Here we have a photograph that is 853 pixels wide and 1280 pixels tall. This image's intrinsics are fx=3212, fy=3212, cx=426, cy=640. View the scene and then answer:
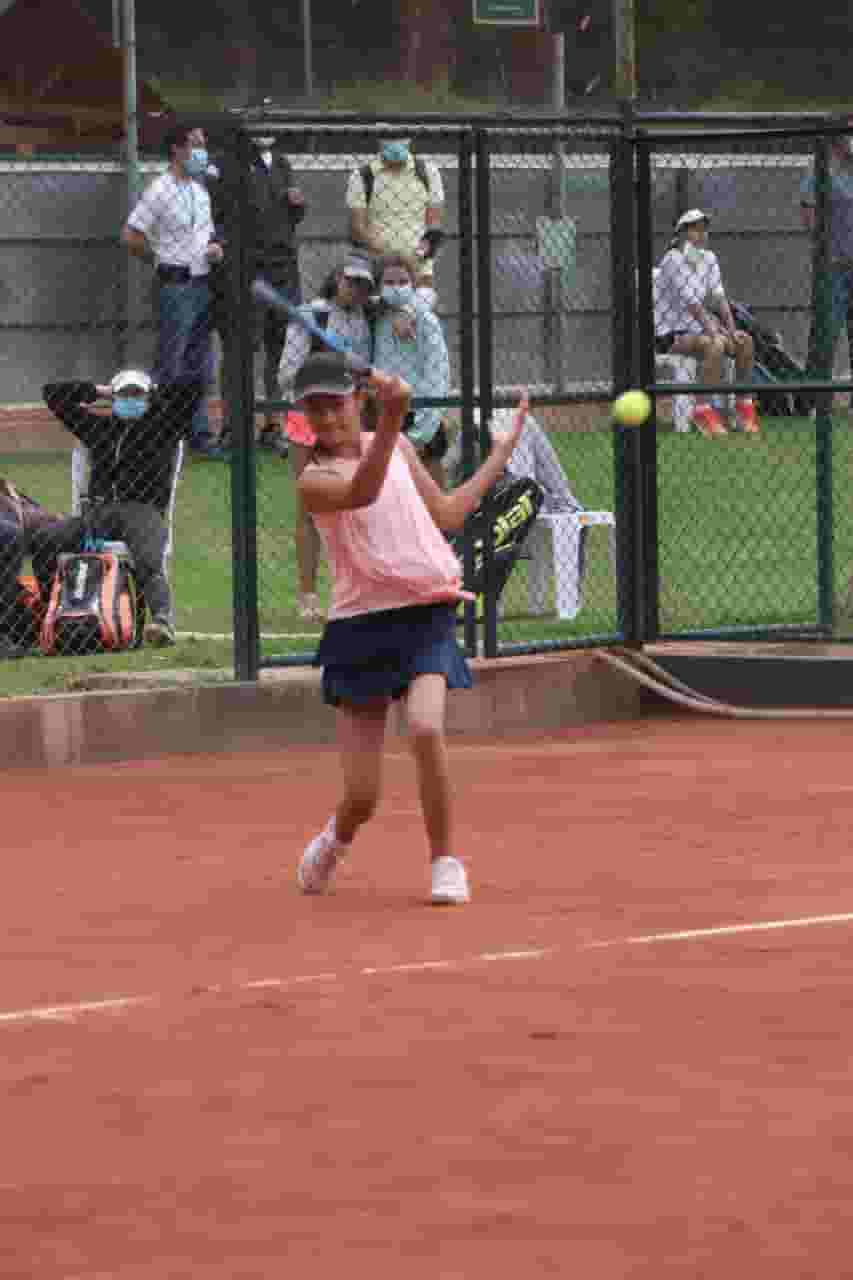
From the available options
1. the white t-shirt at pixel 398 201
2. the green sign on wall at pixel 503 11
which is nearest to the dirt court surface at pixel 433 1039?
the white t-shirt at pixel 398 201

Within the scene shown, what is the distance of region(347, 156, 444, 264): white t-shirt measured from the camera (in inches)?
602

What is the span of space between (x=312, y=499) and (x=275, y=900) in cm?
114

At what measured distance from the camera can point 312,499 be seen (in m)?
8.80

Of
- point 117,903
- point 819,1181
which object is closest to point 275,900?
point 117,903

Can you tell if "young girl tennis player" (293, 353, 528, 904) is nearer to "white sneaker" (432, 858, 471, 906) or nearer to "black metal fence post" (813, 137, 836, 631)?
"white sneaker" (432, 858, 471, 906)

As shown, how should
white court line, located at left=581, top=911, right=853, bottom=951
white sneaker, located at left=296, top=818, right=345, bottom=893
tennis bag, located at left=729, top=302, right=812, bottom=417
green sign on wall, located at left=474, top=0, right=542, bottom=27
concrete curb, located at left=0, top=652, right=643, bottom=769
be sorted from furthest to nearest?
green sign on wall, located at left=474, top=0, right=542, bottom=27 < tennis bag, located at left=729, top=302, right=812, bottom=417 < concrete curb, located at left=0, top=652, right=643, bottom=769 < white sneaker, located at left=296, top=818, right=345, bottom=893 < white court line, located at left=581, top=911, right=853, bottom=951

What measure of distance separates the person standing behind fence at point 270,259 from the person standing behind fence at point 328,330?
152 mm

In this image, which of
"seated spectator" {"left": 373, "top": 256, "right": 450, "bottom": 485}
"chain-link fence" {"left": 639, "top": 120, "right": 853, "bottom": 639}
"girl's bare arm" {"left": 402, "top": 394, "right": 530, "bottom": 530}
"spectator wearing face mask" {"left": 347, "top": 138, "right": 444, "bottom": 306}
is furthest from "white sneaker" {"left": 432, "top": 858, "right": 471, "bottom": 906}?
"spectator wearing face mask" {"left": 347, "top": 138, "right": 444, "bottom": 306}

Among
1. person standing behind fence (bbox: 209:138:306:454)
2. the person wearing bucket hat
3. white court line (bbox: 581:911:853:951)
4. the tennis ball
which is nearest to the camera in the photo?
white court line (bbox: 581:911:853:951)

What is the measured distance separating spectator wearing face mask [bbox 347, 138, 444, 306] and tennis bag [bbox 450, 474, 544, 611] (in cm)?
92

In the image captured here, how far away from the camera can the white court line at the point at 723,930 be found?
8.16m

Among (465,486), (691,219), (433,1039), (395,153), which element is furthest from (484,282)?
(433,1039)

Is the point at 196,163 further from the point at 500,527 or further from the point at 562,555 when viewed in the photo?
the point at 500,527

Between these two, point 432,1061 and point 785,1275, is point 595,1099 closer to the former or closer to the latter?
point 432,1061
